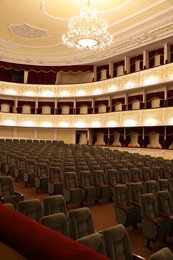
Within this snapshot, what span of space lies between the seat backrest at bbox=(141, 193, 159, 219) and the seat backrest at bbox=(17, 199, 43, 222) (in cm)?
141

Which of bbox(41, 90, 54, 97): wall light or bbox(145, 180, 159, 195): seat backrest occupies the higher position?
bbox(41, 90, 54, 97): wall light

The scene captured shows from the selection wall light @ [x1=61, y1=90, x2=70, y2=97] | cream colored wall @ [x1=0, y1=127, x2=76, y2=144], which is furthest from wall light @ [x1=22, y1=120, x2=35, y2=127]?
wall light @ [x1=61, y1=90, x2=70, y2=97]

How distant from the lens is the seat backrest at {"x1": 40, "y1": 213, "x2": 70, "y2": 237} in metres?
2.28

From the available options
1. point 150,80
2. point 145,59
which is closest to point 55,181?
point 150,80

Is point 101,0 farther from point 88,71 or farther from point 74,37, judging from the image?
point 88,71

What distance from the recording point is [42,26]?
41.5 ft

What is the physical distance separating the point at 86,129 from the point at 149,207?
1285 centimetres

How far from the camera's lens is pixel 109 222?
391 cm

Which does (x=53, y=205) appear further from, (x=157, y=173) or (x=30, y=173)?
(x=157, y=173)

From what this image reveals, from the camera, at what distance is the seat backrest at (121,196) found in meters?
3.89

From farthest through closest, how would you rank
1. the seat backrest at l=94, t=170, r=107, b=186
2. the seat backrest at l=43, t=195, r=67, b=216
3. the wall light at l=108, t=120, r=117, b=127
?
the wall light at l=108, t=120, r=117, b=127 → the seat backrest at l=94, t=170, r=107, b=186 → the seat backrest at l=43, t=195, r=67, b=216

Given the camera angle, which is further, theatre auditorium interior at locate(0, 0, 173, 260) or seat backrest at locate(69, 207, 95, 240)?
seat backrest at locate(69, 207, 95, 240)

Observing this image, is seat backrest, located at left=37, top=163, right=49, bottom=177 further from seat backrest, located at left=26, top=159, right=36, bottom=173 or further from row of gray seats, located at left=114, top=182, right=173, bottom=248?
row of gray seats, located at left=114, top=182, right=173, bottom=248

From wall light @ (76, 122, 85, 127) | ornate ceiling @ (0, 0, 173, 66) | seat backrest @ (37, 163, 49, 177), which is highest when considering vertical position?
ornate ceiling @ (0, 0, 173, 66)
